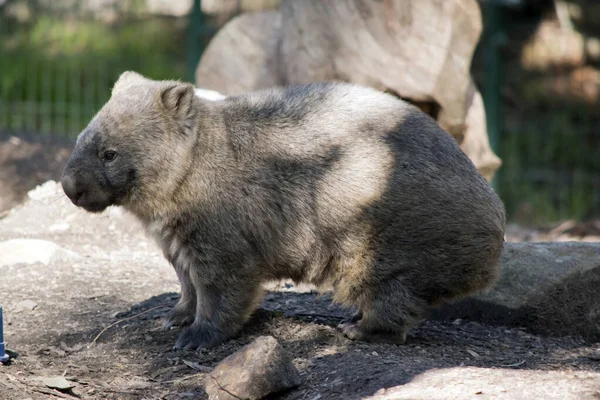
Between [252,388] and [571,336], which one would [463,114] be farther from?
[252,388]

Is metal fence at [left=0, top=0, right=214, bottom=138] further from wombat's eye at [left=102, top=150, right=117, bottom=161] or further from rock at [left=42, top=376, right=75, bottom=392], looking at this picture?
rock at [left=42, top=376, right=75, bottom=392]

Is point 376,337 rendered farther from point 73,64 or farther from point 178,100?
point 73,64

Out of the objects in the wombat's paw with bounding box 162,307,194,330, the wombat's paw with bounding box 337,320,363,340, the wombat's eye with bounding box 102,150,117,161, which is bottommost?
the wombat's paw with bounding box 162,307,194,330

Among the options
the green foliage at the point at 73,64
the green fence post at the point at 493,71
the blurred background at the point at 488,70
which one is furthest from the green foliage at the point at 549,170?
the green foliage at the point at 73,64

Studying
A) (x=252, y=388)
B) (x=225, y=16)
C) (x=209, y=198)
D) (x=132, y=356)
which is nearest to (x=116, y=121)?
(x=209, y=198)

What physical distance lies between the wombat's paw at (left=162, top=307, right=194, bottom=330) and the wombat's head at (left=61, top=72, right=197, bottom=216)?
27.5 inches

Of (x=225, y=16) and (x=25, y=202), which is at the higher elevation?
(x=225, y=16)

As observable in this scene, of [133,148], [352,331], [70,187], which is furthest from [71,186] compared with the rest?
[352,331]

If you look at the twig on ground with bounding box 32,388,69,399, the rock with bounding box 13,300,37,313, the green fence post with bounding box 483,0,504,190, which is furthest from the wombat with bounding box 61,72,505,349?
the green fence post with bounding box 483,0,504,190

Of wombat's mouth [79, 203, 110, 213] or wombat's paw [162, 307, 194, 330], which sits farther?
wombat's paw [162, 307, 194, 330]

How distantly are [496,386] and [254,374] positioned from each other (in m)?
1.00

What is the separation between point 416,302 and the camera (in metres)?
4.52

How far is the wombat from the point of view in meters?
4.50

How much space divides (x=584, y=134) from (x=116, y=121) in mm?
7178
